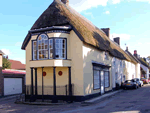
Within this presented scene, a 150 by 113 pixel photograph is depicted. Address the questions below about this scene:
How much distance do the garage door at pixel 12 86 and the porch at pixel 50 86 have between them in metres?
6.71

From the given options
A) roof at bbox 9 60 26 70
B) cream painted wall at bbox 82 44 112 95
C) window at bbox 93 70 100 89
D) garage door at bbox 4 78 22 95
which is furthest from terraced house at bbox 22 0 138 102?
roof at bbox 9 60 26 70

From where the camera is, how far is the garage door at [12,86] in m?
23.1

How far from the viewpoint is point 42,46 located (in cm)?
1652

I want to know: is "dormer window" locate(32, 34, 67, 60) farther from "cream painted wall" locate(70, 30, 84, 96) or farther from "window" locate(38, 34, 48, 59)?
"cream painted wall" locate(70, 30, 84, 96)

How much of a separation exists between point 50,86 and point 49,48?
334 cm

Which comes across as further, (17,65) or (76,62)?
(17,65)

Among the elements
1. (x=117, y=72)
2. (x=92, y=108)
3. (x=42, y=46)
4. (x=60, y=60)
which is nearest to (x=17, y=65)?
(x=117, y=72)

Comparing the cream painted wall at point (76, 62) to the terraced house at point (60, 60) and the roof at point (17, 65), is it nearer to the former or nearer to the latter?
the terraced house at point (60, 60)

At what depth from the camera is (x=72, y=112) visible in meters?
11.6

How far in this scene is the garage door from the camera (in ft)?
75.7

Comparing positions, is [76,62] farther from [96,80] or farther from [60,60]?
[96,80]

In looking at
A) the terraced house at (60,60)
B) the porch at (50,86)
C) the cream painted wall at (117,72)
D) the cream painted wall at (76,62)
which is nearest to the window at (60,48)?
the terraced house at (60,60)

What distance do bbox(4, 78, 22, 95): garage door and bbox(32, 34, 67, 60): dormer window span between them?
8.47 meters

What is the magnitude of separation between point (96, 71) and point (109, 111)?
799 centimetres
